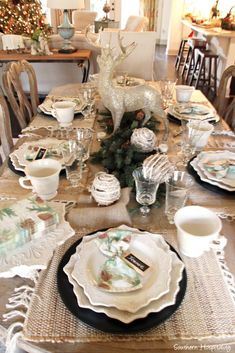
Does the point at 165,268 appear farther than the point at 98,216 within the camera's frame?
No

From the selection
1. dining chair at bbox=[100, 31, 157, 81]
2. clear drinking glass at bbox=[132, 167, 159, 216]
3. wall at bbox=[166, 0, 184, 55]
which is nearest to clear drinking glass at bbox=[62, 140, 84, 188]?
clear drinking glass at bbox=[132, 167, 159, 216]

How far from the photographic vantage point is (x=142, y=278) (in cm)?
70

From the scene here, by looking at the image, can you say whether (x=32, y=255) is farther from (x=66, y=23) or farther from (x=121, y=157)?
(x=66, y=23)

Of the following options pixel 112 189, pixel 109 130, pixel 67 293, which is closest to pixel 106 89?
pixel 109 130

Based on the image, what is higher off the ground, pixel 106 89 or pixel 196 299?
pixel 106 89

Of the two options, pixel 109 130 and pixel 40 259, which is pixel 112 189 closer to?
pixel 40 259

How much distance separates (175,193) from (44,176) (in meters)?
0.44

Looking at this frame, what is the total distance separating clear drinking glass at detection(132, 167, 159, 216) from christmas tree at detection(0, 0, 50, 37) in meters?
4.65

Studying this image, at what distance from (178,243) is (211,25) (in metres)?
5.29

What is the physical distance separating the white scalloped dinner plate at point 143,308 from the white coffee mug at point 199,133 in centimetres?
68

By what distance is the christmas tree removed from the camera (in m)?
4.93

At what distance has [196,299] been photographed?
2.26ft

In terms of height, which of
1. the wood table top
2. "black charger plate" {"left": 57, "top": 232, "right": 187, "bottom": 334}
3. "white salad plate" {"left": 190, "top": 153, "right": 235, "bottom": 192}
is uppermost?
"white salad plate" {"left": 190, "top": 153, "right": 235, "bottom": 192}

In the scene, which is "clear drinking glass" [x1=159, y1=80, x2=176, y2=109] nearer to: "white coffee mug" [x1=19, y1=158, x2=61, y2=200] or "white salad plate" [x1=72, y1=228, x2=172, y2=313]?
"white coffee mug" [x1=19, y1=158, x2=61, y2=200]
